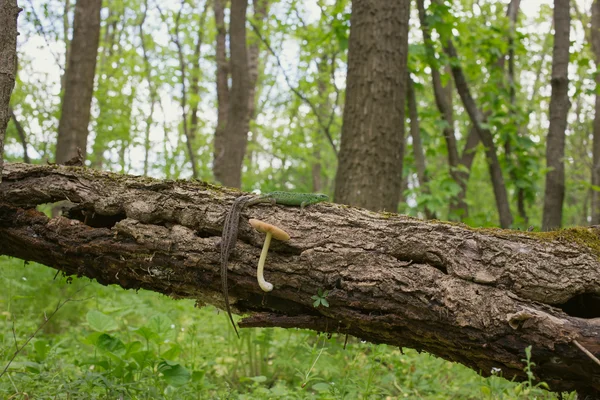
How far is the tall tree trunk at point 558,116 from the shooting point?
24.1ft

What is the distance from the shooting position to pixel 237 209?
295 centimetres

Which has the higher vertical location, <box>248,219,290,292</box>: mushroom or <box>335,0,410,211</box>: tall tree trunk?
<box>335,0,410,211</box>: tall tree trunk

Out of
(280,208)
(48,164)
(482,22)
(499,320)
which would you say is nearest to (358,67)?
(280,208)

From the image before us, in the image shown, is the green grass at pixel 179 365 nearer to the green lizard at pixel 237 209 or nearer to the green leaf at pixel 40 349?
the green leaf at pixel 40 349

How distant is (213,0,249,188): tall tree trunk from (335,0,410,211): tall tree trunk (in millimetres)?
3267

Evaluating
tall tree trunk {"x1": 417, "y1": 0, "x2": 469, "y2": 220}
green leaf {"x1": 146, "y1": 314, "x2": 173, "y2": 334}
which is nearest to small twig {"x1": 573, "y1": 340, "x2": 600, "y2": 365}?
green leaf {"x1": 146, "y1": 314, "x2": 173, "y2": 334}

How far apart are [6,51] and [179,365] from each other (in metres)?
2.19

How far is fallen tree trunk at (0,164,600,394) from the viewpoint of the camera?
8.18 feet

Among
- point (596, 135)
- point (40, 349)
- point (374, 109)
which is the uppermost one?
point (596, 135)

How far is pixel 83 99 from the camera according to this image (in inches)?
301

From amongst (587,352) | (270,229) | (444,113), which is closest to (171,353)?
(270,229)

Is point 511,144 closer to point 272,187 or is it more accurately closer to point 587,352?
point 272,187

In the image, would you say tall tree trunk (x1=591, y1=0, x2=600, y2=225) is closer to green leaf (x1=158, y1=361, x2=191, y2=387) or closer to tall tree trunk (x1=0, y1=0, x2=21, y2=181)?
green leaf (x1=158, y1=361, x2=191, y2=387)

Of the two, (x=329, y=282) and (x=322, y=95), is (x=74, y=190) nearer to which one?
(x=329, y=282)
